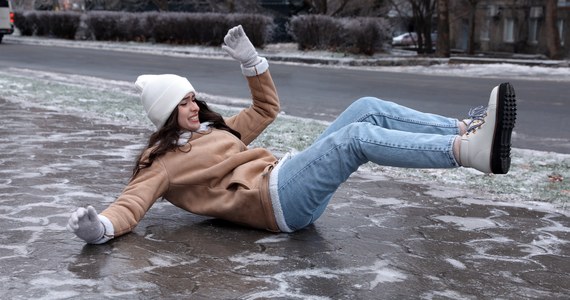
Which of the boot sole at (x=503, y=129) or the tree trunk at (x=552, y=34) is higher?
the boot sole at (x=503, y=129)

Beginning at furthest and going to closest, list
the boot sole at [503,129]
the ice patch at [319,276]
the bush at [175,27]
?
the bush at [175,27]
the boot sole at [503,129]
the ice patch at [319,276]

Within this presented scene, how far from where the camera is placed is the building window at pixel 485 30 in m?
36.2

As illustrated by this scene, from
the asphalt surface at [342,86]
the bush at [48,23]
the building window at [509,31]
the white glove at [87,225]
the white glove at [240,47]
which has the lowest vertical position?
the building window at [509,31]

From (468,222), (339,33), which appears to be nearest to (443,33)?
(339,33)

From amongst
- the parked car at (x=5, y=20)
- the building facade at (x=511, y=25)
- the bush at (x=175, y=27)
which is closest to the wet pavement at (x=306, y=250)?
the bush at (x=175, y=27)

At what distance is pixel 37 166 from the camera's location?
5574 mm

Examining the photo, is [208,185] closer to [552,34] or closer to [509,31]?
[552,34]

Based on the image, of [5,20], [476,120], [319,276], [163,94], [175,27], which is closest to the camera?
[319,276]

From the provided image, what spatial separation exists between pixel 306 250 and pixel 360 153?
51 cm

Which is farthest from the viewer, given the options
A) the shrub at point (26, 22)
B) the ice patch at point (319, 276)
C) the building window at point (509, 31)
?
the shrub at point (26, 22)

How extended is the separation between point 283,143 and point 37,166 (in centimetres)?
209

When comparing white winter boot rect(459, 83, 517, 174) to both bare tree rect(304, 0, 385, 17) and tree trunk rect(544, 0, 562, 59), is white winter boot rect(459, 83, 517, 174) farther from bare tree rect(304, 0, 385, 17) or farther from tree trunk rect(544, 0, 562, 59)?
bare tree rect(304, 0, 385, 17)

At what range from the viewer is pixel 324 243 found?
3846mm

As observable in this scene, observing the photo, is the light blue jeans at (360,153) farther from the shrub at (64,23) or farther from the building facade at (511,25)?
the shrub at (64,23)
